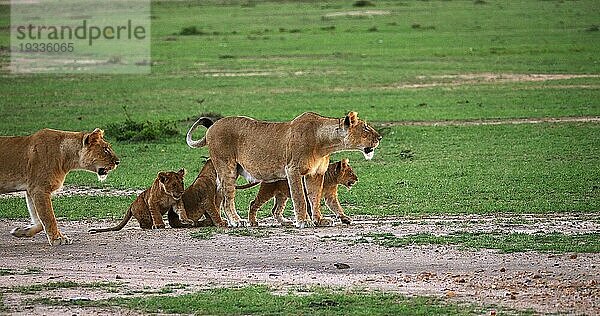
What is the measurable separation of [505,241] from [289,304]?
109 inches

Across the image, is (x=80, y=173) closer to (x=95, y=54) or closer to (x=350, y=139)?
(x=350, y=139)

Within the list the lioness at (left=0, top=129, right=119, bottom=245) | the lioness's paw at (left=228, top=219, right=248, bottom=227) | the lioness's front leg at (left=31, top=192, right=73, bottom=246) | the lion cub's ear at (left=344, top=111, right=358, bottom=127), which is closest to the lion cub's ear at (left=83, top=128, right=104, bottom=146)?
the lioness at (left=0, top=129, right=119, bottom=245)

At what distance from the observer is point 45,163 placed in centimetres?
A: 1066

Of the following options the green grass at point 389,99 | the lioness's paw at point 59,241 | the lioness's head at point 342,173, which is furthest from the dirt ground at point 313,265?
the green grass at point 389,99

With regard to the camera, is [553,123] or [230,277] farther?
[553,123]

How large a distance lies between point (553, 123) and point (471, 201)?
7491mm

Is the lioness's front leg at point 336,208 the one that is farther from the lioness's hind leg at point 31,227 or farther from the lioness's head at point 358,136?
the lioness's hind leg at point 31,227

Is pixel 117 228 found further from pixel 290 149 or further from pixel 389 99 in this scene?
pixel 389 99

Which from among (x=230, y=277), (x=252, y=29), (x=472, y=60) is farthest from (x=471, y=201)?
(x=252, y=29)

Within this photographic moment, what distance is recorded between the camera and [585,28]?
4041cm

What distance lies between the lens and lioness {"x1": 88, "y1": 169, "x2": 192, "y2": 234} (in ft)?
37.4

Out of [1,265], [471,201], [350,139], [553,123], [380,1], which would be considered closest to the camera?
[1,265]

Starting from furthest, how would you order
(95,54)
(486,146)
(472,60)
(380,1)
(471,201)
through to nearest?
(380,1), (95,54), (472,60), (486,146), (471,201)

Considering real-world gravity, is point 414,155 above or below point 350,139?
below
